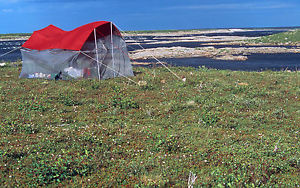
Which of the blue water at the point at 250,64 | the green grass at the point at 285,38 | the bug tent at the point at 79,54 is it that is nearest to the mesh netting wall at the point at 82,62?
the bug tent at the point at 79,54

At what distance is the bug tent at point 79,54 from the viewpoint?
19.8 meters

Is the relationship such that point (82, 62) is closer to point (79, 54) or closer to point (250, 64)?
point (79, 54)

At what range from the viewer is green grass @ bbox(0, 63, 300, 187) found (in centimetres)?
698

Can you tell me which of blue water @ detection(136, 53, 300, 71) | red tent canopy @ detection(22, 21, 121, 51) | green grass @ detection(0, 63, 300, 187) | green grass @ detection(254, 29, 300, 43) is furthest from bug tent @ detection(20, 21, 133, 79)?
green grass @ detection(254, 29, 300, 43)

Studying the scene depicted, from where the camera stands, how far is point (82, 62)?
Answer: 1997cm

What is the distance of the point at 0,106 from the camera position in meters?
12.8

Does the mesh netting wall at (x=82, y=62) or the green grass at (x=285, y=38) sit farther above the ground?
the green grass at (x=285, y=38)

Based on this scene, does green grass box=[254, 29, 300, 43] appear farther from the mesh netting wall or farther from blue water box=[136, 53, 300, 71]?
the mesh netting wall

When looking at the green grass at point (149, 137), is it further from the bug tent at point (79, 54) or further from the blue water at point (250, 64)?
the blue water at point (250, 64)

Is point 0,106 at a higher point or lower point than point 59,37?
lower

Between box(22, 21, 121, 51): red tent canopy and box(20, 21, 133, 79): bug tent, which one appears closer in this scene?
box(22, 21, 121, 51): red tent canopy

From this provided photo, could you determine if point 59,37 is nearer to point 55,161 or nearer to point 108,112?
point 108,112

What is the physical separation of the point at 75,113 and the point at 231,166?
764 centimetres

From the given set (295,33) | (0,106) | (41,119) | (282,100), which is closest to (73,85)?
(0,106)
